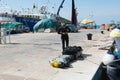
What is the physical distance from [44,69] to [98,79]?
84.6 inches

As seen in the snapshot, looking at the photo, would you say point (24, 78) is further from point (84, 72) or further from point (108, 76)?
point (108, 76)

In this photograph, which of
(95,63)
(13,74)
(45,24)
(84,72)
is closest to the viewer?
(13,74)

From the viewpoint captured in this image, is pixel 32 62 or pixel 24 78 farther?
pixel 32 62

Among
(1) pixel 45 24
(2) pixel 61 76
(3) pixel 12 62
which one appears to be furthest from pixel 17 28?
(2) pixel 61 76

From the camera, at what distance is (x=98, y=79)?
12016 mm

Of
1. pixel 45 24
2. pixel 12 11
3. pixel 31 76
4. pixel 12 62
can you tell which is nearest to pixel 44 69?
pixel 31 76

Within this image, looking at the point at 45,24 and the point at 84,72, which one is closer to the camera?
the point at 84,72

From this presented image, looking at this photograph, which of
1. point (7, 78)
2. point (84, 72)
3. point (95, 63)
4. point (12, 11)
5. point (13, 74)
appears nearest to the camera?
point (7, 78)

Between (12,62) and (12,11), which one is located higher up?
(12,11)

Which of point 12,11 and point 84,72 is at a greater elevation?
point 12,11

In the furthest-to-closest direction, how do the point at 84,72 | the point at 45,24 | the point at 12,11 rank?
the point at 12,11 < the point at 45,24 < the point at 84,72

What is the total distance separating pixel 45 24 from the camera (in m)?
54.4

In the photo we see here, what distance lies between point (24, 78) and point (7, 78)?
564mm

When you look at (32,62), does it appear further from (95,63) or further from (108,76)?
(108,76)
